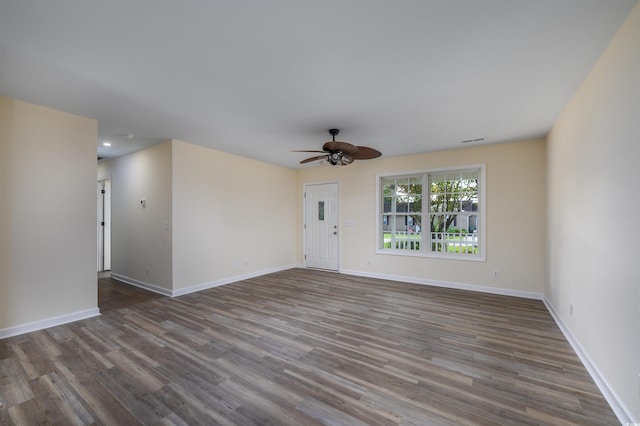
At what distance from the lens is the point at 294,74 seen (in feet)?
7.72

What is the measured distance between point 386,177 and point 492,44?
375 centimetres

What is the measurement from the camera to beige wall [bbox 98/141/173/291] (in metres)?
4.37

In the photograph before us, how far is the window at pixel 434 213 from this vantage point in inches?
189

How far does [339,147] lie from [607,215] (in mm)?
2458

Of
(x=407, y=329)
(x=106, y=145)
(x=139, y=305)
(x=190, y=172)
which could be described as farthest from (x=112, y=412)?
(x=106, y=145)

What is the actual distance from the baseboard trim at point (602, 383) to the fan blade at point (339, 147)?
299 cm

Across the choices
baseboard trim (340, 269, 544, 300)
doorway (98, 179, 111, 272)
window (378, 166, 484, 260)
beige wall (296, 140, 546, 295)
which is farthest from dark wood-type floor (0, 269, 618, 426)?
doorway (98, 179, 111, 272)

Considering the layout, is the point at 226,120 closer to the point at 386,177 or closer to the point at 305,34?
the point at 305,34

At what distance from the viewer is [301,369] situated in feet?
7.41

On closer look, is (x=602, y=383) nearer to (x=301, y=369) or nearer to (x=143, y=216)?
(x=301, y=369)

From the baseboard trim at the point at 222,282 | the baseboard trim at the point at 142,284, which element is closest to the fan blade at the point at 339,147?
the baseboard trim at the point at 222,282

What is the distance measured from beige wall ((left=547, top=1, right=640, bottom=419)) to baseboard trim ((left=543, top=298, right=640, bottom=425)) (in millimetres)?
46

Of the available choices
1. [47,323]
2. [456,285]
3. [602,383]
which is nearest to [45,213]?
[47,323]

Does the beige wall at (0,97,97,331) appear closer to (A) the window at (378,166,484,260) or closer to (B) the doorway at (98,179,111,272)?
(B) the doorway at (98,179,111,272)
